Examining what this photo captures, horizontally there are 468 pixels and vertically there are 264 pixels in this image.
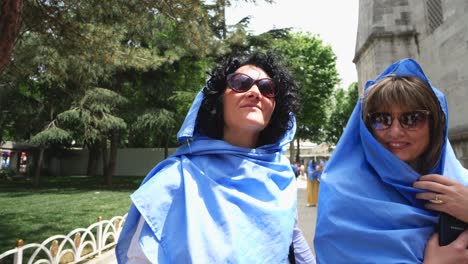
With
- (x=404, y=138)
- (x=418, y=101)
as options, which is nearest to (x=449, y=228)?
(x=404, y=138)

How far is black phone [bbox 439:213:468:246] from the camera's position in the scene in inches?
54.4

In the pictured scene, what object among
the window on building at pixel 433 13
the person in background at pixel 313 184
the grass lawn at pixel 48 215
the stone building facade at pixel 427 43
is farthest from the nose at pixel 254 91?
the person in background at pixel 313 184

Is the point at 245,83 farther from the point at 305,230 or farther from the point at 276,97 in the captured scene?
the point at 305,230

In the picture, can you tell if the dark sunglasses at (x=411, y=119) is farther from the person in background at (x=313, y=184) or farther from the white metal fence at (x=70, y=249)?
the person in background at (x=313, y=184)

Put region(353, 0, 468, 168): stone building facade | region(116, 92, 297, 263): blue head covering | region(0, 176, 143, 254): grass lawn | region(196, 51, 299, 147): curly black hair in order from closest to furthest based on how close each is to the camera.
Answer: region(116, 92, 297, 263): blue head covering < region(196, 51, 299, 147): curly black hair < region(0, 176, 143, 254): grass lawn < region(353, 0, 468, 168): stone building facade

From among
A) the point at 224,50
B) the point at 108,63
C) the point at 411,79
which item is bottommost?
the point at 411,79

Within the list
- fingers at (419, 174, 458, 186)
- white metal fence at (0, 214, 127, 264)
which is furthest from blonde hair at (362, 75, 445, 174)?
white metal fence at (0, 214, 127, 264)

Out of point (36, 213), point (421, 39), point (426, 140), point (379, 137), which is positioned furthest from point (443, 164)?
point (36, 213)

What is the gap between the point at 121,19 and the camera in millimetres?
5297

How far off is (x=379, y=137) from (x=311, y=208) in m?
10.2

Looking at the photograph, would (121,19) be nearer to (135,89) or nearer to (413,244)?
(413,244)

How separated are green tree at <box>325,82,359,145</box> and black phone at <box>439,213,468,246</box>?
4540cm

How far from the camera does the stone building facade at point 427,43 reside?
786cm

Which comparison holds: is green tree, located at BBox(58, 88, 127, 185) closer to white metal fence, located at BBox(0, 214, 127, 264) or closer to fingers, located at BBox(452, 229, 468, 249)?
white metal fence, located at BBox(0, 214, 127, 264)
